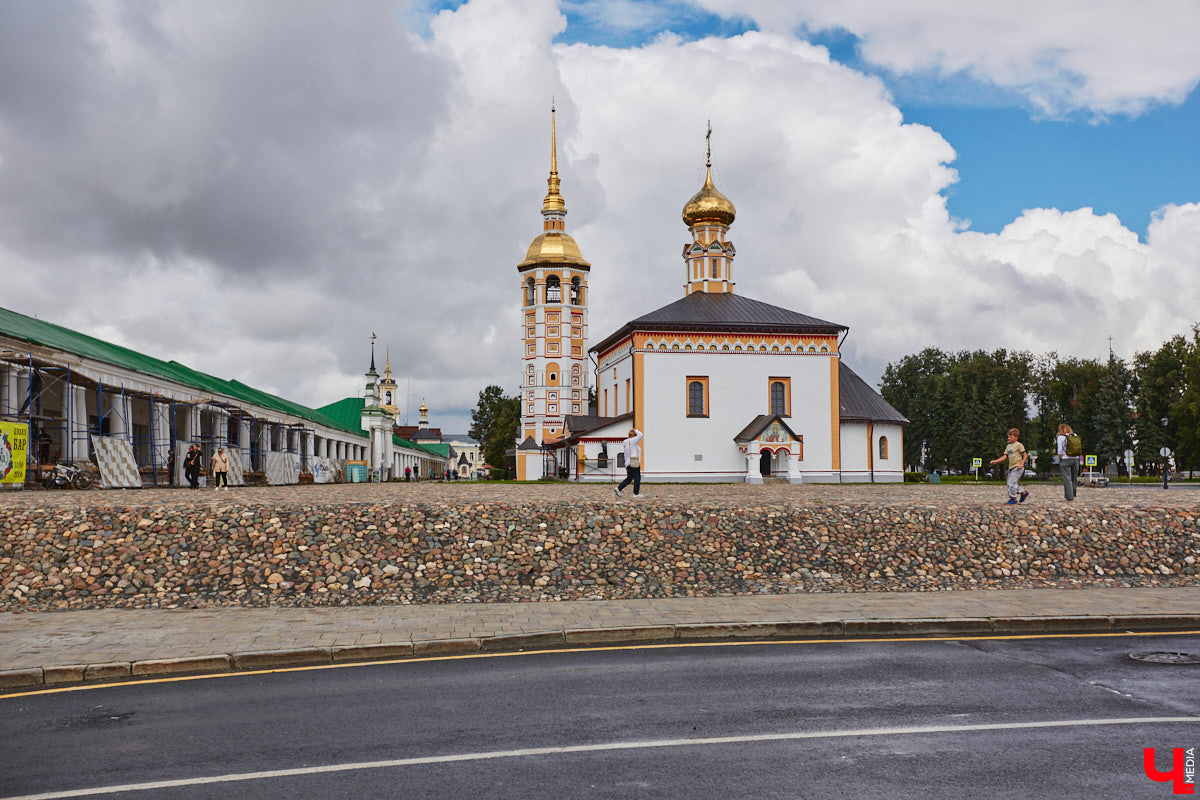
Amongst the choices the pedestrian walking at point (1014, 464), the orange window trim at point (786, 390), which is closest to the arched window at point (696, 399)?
the orange window trim at point (786, 390)

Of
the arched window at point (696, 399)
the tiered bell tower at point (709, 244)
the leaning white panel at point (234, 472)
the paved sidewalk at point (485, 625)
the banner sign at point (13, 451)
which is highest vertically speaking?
the tiered bell tower at point (709, 244)

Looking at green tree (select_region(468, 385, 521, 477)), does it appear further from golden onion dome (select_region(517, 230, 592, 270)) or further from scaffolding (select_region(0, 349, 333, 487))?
scaffolding (select_region(0, 349, 333, 487))

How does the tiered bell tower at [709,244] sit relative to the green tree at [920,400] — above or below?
above

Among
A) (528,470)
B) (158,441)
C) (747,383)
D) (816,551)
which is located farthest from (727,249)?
(816,551)

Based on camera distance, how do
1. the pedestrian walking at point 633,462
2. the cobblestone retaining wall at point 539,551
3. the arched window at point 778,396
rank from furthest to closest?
the arched window at point 778,396, the pedestrian walking at point 633,462, the cobblestone retaining wall at point 539,551

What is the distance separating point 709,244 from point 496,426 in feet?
151

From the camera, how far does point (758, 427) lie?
5447 cm

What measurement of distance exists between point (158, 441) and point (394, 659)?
1279 inches

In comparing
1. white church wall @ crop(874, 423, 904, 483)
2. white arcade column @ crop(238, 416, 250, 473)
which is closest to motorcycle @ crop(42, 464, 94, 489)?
white arcade column @ crop(238, 416, 250, 473)

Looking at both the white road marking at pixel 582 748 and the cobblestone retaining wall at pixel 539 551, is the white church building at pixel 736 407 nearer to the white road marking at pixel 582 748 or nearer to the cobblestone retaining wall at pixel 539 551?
the cobblestone retaining wall at pixel 539 551

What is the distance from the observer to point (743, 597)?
526 inches

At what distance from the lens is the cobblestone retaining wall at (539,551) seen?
527 inches

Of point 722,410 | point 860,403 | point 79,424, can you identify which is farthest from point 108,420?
point 860,403

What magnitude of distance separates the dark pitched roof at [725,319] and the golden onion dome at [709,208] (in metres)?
8.39
